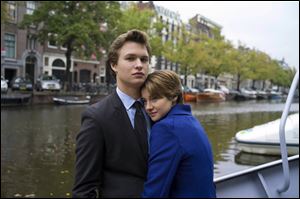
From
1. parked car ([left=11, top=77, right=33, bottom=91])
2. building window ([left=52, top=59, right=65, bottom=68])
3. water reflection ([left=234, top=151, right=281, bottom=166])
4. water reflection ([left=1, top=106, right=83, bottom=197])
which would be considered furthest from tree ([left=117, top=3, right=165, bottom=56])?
water reflection ([left=234, top=151, right=281, bottom=166])

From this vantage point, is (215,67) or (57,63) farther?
(215,67)

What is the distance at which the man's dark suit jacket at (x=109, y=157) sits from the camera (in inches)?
71.9

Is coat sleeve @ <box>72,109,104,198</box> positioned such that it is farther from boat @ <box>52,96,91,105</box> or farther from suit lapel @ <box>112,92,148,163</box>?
boat @ <box>52,96,91,105</box>

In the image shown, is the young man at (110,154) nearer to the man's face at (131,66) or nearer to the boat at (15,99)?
the man's face at (131,66)

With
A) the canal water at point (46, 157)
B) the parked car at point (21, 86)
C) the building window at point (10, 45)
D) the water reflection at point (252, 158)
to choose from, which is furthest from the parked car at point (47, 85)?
the water reflection at point (252, 158)

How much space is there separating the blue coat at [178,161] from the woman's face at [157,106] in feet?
0.35

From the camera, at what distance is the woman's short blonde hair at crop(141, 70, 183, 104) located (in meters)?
1.92

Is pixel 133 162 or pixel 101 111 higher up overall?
pixel 101 111

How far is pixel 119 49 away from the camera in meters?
1.98

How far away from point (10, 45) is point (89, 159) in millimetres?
39332

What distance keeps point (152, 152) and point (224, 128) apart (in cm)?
1699

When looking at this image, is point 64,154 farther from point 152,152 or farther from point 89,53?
point 89,53

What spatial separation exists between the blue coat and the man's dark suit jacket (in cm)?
7

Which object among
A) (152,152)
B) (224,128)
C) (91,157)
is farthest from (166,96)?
(224,128)
